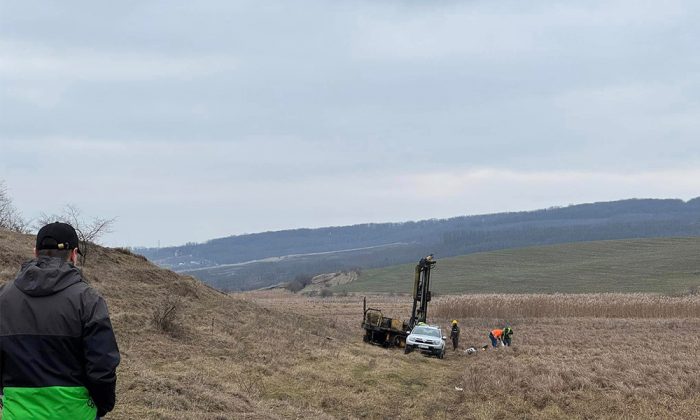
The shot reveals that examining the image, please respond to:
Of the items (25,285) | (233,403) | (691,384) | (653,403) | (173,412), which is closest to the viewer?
(25,285)

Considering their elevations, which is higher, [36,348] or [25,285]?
[25,285]

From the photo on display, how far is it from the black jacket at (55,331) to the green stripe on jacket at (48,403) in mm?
38

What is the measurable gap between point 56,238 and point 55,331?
2.02 feet

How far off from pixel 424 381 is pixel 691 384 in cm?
667

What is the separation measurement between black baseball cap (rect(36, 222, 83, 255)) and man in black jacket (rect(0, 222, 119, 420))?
9 centimetres

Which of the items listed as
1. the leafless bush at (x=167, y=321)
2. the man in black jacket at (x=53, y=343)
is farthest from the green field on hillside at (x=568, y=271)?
the man in black jacket at (x=53, y=343)

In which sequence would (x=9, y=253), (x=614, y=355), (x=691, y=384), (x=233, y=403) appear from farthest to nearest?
(x=9, y=253) < (x=614, y=355) < (x=691, y=384) < (x=233, y=403)

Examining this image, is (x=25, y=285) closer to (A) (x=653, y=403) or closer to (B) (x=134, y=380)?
(B) (x=134, y=380)

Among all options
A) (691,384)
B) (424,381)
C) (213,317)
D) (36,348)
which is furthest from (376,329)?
(36,348)

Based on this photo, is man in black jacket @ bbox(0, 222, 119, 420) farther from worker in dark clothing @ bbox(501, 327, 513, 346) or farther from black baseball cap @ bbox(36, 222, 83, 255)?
worker in dark clothing @ bbox(501, 327, 513, 346)

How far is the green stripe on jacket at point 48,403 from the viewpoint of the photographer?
4.30 metres

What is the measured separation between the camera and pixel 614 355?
21.0 metres

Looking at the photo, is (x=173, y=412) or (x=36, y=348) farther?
(x=173, y=412)

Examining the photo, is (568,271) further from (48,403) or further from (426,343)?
(48,403)
